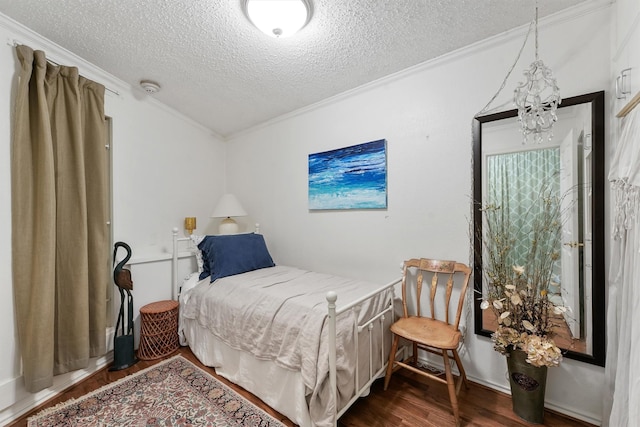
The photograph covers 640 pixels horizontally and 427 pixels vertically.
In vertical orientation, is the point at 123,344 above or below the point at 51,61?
below

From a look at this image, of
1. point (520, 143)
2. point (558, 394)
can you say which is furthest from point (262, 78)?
point (558, 394)

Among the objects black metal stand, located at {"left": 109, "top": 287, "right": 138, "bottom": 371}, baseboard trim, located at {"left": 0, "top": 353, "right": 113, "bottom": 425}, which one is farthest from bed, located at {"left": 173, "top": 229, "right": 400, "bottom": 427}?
baseboard trim, located at {"left": 0, "top": 353, "right": 113, "bottom": 425}

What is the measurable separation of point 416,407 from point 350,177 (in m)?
1.77

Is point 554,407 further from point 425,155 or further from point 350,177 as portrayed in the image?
point 350,177

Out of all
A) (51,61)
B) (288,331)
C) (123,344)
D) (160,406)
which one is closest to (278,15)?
(51,61)

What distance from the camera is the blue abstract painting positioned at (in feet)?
7.36

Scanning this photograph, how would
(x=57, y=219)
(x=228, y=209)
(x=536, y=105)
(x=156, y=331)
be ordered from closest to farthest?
(x=536, y=105), (x=57, y=219), (x=156, y=331), (x=228, y=209)

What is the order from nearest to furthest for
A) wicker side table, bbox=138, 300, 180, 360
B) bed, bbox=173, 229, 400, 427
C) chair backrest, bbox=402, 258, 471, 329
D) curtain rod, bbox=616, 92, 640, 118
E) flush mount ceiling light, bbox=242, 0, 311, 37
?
1. curtain rod, bbox=616, 92, 640, 118
2. bed, bbox=173, 229, 400, 427
3. flush mount ceiling light, bbox=242, 0, 311, 37
4. chair backrest, bbox=402, 258, 471, 329
5. wicker side table, bbox=138, 300, 180, 360

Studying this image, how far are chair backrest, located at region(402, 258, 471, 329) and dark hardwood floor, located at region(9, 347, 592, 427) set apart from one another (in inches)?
18.0

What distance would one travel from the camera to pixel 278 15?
155 cm

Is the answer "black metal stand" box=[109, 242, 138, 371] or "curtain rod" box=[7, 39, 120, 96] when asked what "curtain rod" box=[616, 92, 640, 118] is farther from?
"curtain rod" box=[7, 39, 120, 96]

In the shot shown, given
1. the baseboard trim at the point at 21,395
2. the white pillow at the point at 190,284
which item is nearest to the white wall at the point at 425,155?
the white pillow at the point at 190,284

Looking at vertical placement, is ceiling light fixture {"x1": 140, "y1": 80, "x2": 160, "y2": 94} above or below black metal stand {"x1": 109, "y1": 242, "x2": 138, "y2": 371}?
above

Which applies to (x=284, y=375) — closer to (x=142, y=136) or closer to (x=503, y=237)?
(x=503, y=237)
